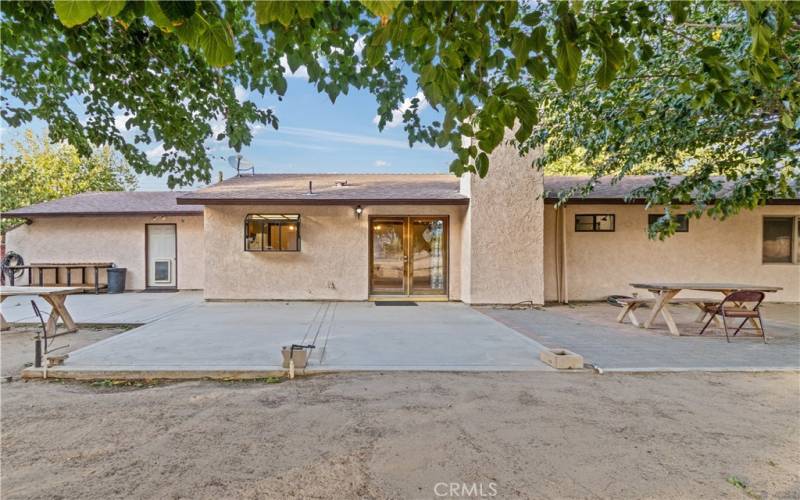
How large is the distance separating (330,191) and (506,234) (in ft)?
16.3

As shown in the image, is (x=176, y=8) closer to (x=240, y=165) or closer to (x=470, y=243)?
(x=470, y=243)

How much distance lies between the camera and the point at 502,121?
1976 millimetres

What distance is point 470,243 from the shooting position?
371 inches

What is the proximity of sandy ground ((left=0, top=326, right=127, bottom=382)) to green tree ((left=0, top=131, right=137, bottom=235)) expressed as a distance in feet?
50.1

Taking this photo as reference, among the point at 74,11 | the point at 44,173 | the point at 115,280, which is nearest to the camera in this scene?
the point at 74,11

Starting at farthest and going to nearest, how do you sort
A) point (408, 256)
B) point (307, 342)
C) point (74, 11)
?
point (408, 256)
point (307, 342)
point (74, 11)

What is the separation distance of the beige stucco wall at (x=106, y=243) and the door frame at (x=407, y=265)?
6165 millimetres

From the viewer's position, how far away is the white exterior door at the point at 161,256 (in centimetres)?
1215

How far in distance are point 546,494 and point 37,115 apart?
6335mm

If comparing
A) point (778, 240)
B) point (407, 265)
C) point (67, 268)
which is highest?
point (778, 240)

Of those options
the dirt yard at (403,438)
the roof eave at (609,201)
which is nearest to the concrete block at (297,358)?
the dirt yard at (403,438)

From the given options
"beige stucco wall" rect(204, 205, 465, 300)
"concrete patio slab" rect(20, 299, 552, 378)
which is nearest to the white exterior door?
"beige stucco wall" rect(204, 205, 465, 300)

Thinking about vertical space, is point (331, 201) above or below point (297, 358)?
above

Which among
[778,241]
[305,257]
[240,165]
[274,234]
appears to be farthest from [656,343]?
[240,165]
